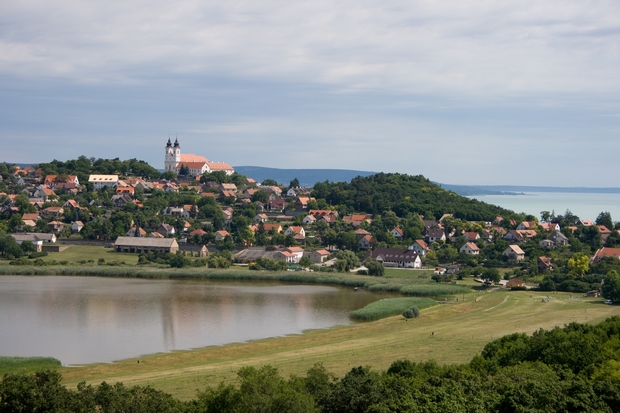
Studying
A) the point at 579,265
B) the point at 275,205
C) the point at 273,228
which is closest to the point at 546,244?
the point at 579,265

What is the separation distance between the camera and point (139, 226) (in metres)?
69.1

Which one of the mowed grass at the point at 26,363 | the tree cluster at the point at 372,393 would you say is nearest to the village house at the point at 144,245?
the mowed grass at the point at 26,363

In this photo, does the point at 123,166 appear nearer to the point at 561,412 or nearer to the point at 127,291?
→ the point at 127,291

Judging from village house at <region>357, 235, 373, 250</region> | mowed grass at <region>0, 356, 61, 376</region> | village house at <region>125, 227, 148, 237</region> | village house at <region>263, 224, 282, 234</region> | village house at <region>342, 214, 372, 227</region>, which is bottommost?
mowed grass at <region>0, 356, 61, 376</region>

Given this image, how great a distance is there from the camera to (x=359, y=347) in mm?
29297

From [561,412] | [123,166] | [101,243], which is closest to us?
[561,412]

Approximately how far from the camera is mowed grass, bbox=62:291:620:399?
80.7ft

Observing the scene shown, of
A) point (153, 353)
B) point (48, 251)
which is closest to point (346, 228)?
point (48, 251)

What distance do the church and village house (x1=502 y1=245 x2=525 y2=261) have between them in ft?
179

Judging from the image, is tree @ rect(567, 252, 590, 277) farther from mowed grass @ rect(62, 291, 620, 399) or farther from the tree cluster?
the tree cluster

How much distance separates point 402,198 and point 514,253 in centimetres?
2427

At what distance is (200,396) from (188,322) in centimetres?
1665

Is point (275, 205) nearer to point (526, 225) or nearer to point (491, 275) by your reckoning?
point (526, 225)

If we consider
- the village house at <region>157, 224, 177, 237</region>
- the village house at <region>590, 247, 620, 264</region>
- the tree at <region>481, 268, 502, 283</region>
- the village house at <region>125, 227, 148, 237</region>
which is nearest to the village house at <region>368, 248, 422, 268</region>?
the tree at <region>481, 268, 502, 283</region>
